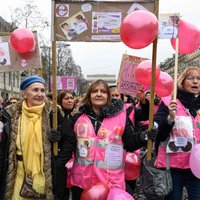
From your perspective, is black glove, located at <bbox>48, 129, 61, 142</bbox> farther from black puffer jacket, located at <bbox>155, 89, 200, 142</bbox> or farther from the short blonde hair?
the short blonde hair

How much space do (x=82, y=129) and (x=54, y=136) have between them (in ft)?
0.91

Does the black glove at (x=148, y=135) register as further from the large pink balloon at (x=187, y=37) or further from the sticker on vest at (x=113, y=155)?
the large pink balloon at (x=187, y=37)

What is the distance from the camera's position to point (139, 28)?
353 cm

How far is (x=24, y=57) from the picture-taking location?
5.43 metres

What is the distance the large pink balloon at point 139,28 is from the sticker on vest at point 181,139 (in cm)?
91

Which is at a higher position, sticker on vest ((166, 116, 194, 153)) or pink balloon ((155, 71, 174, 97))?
pink balloon ((155, 71, 174, 97))

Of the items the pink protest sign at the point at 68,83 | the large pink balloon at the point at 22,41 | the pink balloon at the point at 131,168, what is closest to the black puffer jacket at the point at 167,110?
the pink balloon at the point at 131,168

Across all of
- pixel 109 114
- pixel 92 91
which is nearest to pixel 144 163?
pixel 109 114

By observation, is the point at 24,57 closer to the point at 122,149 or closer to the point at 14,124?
the point at 14,124

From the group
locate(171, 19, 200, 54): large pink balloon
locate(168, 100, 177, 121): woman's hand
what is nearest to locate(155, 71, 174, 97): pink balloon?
locate(171, 19, 200, 54): large pink balloon

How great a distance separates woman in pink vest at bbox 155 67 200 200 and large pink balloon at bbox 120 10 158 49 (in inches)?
26.3

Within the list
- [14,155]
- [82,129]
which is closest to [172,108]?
[82,129]

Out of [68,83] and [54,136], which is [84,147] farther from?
[68,83]

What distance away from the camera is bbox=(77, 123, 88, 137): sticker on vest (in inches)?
141
